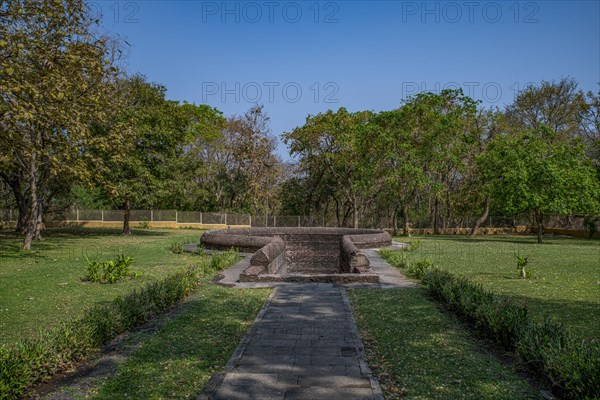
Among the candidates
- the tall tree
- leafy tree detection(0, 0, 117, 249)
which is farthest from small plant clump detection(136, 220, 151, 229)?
leafy tree detection(0, 0, 117, 249)

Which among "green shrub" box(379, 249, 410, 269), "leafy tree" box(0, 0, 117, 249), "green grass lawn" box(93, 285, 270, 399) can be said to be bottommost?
"green grass lawn" box(93, 285, 270, 399)

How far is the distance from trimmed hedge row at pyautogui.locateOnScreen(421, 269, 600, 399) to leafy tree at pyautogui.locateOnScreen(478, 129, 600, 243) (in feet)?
67.2

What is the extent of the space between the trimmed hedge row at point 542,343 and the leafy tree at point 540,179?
20468mm

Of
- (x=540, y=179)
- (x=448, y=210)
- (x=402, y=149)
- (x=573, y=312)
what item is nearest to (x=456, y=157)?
(x=402, y=149)

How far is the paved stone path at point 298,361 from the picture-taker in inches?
164

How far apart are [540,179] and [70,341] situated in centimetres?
2654

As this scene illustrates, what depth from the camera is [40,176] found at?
24.7 m

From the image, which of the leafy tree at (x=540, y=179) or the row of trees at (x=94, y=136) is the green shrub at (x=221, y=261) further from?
the leafy tree at (x=540, y=179)

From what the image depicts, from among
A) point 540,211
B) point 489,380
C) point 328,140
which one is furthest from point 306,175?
point 489,380

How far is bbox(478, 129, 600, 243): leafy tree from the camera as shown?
82.3 ft

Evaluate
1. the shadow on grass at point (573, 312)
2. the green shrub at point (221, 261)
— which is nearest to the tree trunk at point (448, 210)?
the green shrub at point (221, 261)

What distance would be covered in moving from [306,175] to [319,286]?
3328cm

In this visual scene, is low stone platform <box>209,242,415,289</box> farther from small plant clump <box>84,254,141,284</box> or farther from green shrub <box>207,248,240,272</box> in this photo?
small plant clump <box>84,254,141,284</box>

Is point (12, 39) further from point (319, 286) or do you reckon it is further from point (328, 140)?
point (328, 140)
